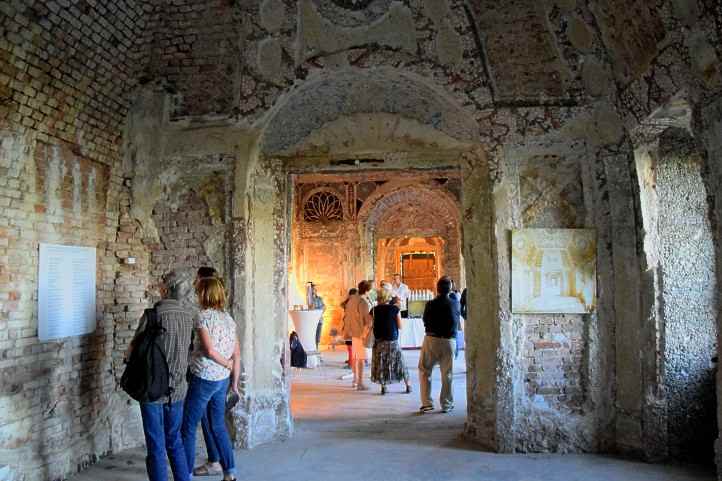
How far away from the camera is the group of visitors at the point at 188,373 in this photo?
4355 mm

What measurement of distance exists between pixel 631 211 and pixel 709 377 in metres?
1.62

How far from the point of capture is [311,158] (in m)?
6.71

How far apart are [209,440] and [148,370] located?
109 cm

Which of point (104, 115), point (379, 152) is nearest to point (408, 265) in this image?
point (379, 152)

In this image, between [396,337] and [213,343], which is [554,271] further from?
[213,343]

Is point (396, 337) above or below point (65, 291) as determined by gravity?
below

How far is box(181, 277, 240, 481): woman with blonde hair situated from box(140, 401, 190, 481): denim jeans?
165 millimetres

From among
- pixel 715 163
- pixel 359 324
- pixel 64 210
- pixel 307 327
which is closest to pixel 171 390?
pixel 64 210

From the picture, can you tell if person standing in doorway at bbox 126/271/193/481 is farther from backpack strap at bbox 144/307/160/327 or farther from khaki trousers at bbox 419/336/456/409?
khaki trousers at bbox 419/336/456/409

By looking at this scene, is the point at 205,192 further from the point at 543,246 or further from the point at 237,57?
the point at 543,246

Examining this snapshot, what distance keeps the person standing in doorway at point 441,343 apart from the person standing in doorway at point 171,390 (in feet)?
11.9

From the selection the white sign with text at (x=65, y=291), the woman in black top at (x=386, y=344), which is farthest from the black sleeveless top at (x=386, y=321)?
the white sign with text at (x=65, y=291)

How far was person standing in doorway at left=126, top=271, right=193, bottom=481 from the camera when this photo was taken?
4344 millimetres

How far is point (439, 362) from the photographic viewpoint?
7.56m
